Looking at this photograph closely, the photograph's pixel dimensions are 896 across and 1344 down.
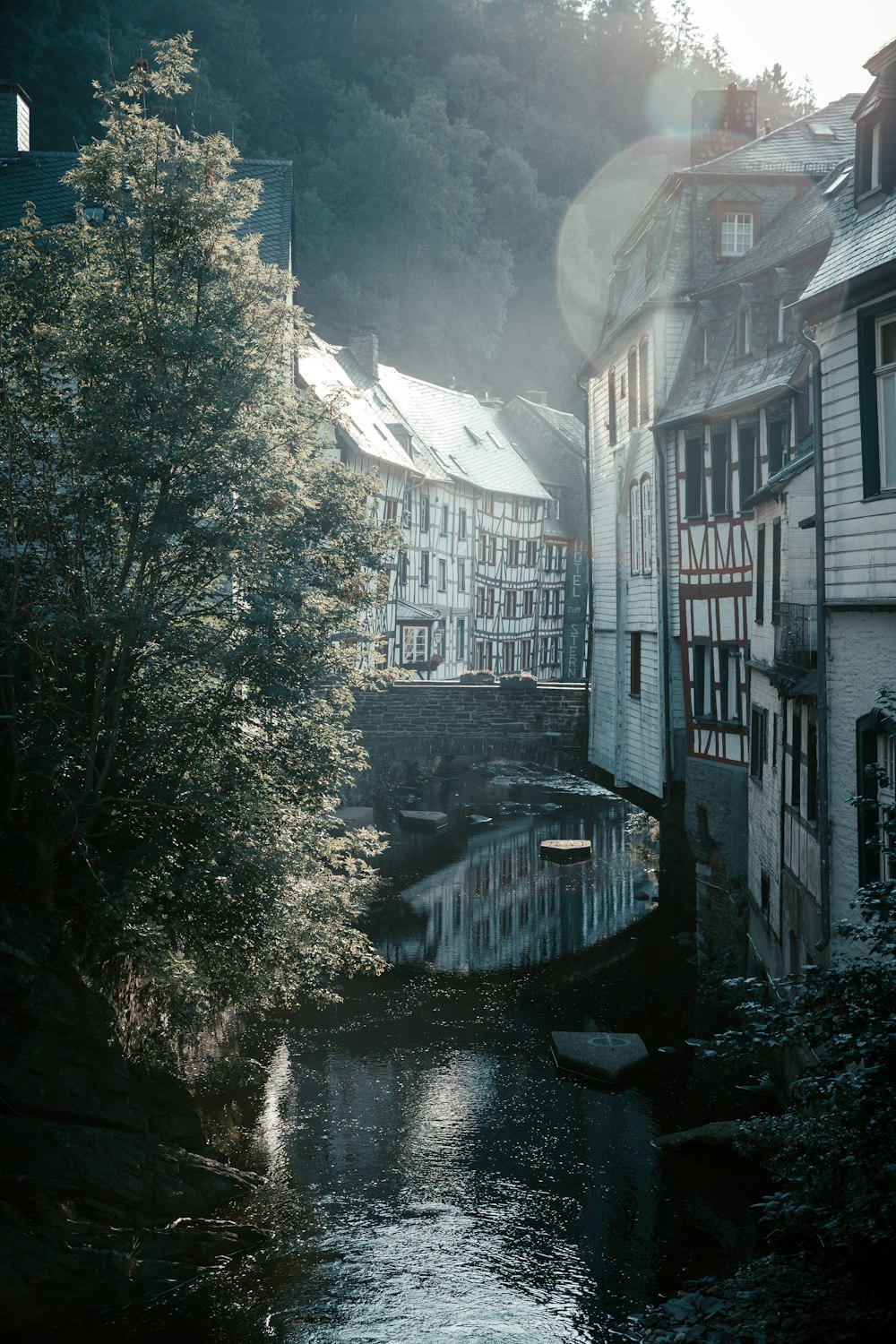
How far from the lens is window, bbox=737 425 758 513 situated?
18094 millimetres

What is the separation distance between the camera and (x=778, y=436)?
1742cm

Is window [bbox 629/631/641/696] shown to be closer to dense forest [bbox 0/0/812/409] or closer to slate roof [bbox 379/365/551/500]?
slate roof [bbox 379/365/551/500]

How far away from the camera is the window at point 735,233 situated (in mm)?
20797

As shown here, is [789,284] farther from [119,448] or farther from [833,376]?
[119,448]

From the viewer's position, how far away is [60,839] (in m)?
A: 11.9

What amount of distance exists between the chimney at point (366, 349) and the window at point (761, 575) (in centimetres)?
2593

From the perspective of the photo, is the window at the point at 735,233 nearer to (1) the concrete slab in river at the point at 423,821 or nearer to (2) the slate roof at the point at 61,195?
(2) the slate roof at the point at 61,195

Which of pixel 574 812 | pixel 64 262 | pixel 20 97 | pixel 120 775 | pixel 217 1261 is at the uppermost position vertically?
pixel 20 97

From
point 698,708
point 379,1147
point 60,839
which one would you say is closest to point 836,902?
point 379,1147

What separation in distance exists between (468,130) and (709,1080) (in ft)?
187

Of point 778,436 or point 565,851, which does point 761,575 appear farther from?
point 565,851

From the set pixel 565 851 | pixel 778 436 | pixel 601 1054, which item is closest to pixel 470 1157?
pixel 601 1054

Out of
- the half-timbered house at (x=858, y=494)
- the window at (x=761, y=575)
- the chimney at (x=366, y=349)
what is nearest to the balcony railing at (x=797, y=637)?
the half-timbered house at (x=858, y=494)

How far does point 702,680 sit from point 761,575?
10.0ft
